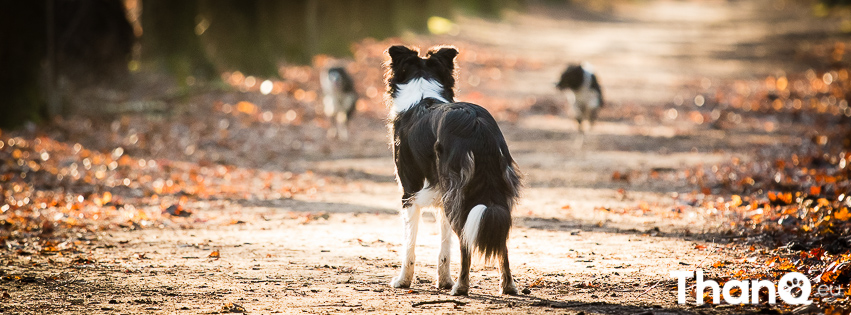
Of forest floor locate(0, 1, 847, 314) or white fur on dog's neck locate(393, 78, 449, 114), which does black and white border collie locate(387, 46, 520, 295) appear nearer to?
white fur on dog's neck locate(393, 78, 449, 114)

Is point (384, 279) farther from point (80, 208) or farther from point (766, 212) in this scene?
point (80, 208)

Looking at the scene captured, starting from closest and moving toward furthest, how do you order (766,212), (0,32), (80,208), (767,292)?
(767,292) → (766,212) → (80,208) → (0,32)

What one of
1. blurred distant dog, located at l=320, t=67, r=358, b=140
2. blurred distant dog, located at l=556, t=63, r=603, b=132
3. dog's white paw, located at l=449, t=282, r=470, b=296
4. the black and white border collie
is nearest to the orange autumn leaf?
the black and white border collie

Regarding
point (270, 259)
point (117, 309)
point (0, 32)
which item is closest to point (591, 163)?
point (270, 259)

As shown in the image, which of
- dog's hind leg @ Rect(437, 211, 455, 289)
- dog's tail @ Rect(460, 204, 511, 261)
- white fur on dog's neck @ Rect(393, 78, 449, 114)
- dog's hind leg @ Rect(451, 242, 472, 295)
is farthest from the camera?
white fur on dog's neck @ Rect(393, 78, 449, 114)

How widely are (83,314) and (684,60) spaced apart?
107 feet

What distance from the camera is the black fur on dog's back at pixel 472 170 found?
20.5ft

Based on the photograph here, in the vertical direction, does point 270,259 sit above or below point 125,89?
below

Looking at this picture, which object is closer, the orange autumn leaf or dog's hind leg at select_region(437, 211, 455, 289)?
dog's hind leg at select_region(437, 211, 455, 289)

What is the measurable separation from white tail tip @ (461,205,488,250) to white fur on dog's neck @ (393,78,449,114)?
1362mm

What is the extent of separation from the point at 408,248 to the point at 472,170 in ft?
3.57

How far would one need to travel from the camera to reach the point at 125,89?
22922mm

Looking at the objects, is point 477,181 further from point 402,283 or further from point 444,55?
point 444,55

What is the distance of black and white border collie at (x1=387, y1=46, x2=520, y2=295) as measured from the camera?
6.30 metres
